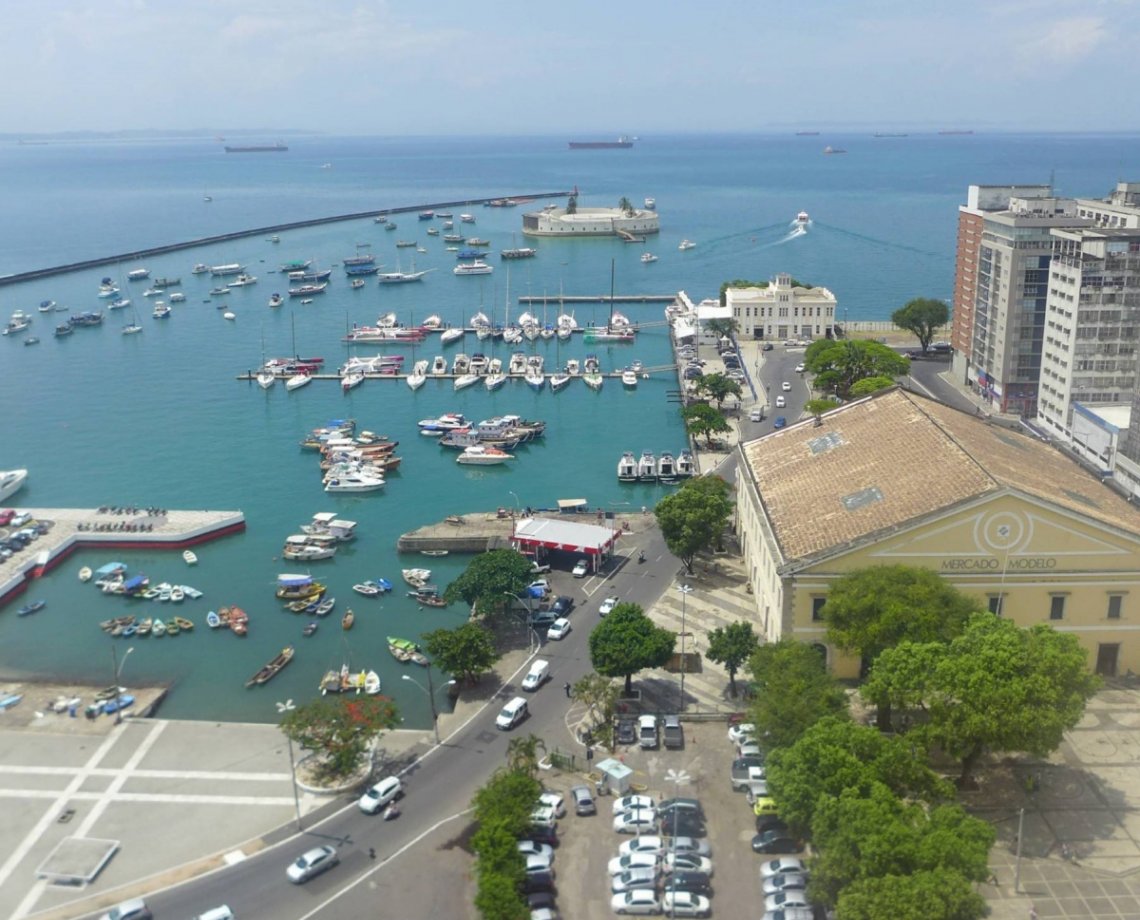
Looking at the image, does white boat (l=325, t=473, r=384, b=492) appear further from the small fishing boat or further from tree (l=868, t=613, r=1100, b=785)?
tree (l=868, t=613, r=1100, b=785)

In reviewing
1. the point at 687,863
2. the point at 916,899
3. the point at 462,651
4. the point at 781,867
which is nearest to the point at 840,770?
the point at 781,867

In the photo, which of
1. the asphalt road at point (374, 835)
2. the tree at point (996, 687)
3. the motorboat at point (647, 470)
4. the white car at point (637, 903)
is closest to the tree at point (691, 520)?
the asphalt road at point (374, 835)

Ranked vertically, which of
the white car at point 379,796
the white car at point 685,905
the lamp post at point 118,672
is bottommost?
the lamp post at point 118,672

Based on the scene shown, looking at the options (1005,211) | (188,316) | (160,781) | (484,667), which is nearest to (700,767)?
(484,667)

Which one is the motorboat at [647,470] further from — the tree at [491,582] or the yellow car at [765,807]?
the yellow car at [765,807]

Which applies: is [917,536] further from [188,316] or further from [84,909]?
[188,316]

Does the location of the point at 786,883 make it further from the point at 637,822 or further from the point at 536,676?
the point at 536,676

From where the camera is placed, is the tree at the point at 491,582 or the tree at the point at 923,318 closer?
the tree at the point at 491,582
